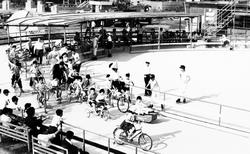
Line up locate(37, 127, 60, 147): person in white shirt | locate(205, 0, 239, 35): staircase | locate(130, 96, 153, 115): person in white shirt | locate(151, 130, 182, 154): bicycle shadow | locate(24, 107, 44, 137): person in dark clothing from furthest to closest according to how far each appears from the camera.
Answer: locate(205, 0, 239, 35): staircase, locate(130, 96, 153, 115): person in white shirt, locate(151, 130, 182, 154): bicycle shadow, locate(24, 107, 44, 137): person in dark clothing, locate(37, 127, 60, 147): person in white shirt

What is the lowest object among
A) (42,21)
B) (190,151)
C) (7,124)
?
(190,151)

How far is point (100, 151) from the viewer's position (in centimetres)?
1211

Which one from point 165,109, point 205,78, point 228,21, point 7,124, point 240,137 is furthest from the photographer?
point 228,21

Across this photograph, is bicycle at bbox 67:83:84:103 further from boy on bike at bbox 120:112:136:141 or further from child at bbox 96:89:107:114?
boy on bike at bbox 120:112:136:141

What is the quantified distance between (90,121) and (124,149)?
3.07m

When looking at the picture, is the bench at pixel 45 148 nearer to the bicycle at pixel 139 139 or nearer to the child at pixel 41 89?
the bicycle at pixel 139 139

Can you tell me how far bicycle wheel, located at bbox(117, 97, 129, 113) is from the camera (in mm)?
16359

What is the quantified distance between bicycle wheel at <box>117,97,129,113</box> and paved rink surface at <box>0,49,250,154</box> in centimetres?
28

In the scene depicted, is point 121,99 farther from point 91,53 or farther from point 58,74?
point 91,53

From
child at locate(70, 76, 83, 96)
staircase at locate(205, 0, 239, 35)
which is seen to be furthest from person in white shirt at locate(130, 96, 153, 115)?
staircase at locate(205, 0, 239, 35)

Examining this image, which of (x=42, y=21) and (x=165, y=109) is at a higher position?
(x=42, y=21)

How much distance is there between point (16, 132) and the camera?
11.7 metres

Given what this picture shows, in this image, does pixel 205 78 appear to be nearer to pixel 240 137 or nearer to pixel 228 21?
pixel 240 137

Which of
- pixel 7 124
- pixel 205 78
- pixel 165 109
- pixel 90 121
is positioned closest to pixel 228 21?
pixel 205 78
